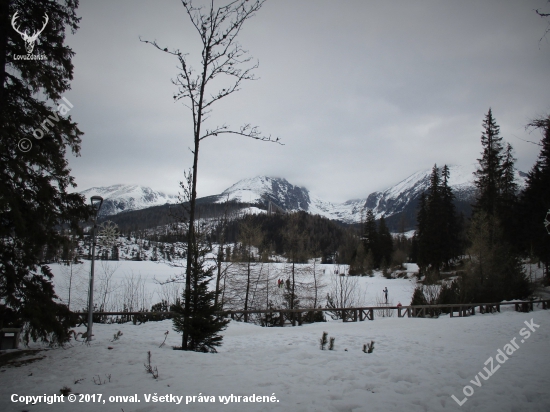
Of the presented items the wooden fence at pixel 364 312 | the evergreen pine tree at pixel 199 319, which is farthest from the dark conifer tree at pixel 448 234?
the evergreen pine tree at pixel 199 319

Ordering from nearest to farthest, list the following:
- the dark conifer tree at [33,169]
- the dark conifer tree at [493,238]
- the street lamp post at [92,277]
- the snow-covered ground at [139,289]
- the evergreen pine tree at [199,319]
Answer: the dark conifer tree at [33,169]
the evergreen pine tree at [199,319]
the street lamp post at [92,277]
the dark conifer tree at [493,238]
the snow-covered ground at [139,289]

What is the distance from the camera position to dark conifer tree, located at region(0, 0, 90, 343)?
20.6ft

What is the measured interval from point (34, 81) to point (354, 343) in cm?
1138

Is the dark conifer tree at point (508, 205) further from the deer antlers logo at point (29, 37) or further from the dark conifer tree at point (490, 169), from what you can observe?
the deer antlers logo at point (29, 37)

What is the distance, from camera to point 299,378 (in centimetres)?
527

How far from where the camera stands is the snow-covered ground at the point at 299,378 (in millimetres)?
4184

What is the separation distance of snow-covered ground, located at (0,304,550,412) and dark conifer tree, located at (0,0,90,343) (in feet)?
3.92

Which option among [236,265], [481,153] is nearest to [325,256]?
[481,153]

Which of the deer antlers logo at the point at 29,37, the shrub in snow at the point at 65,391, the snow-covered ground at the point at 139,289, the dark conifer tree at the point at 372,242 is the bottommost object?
the snow-covered ground at the point at 139,289

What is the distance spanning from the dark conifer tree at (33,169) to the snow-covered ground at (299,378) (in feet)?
3.92

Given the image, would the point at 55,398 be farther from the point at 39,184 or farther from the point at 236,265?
the point at 236,265

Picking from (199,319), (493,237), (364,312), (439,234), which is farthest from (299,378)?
(439,234)

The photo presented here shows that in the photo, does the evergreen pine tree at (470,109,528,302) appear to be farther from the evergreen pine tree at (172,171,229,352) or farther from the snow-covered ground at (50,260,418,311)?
the evergreen pine tree at (172,171,229,352)

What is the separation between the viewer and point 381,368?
236 inches
